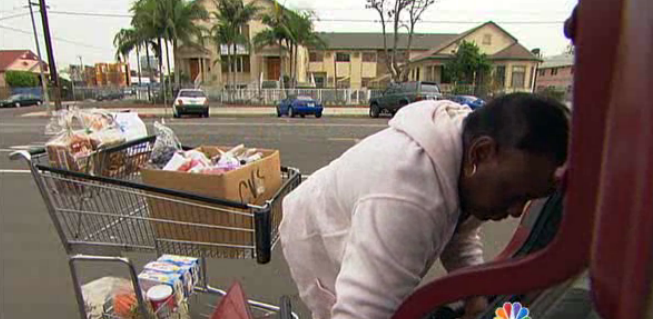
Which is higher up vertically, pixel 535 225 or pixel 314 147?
pixel 535 225

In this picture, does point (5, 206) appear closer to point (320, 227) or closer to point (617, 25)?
point (320, 227)

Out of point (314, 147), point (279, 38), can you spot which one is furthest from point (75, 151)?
point (279, 38)

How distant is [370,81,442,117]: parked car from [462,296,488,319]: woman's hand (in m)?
16.3

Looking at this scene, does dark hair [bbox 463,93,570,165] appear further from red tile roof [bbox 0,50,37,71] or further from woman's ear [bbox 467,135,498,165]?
red tile roof [bbox 0,50,37,71]

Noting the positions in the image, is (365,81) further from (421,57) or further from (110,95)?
(110,95)

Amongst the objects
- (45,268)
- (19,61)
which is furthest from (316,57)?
(45,268)

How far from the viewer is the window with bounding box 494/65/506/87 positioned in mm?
32209

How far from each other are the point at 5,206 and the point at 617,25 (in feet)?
18.7

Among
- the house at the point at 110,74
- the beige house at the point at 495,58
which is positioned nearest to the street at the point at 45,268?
the beige house at the point at 495,58

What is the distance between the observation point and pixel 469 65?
31.2m

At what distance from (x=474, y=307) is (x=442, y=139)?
0.53 meters

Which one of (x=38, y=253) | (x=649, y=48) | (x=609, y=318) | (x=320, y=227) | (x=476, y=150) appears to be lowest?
(x=38, y=253)

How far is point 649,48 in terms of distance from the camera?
1.45 feet

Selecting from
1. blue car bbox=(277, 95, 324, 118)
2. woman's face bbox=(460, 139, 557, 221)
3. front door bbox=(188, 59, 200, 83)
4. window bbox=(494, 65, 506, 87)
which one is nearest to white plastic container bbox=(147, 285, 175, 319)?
woman's face bbox=(460, 139, 557, 221)
